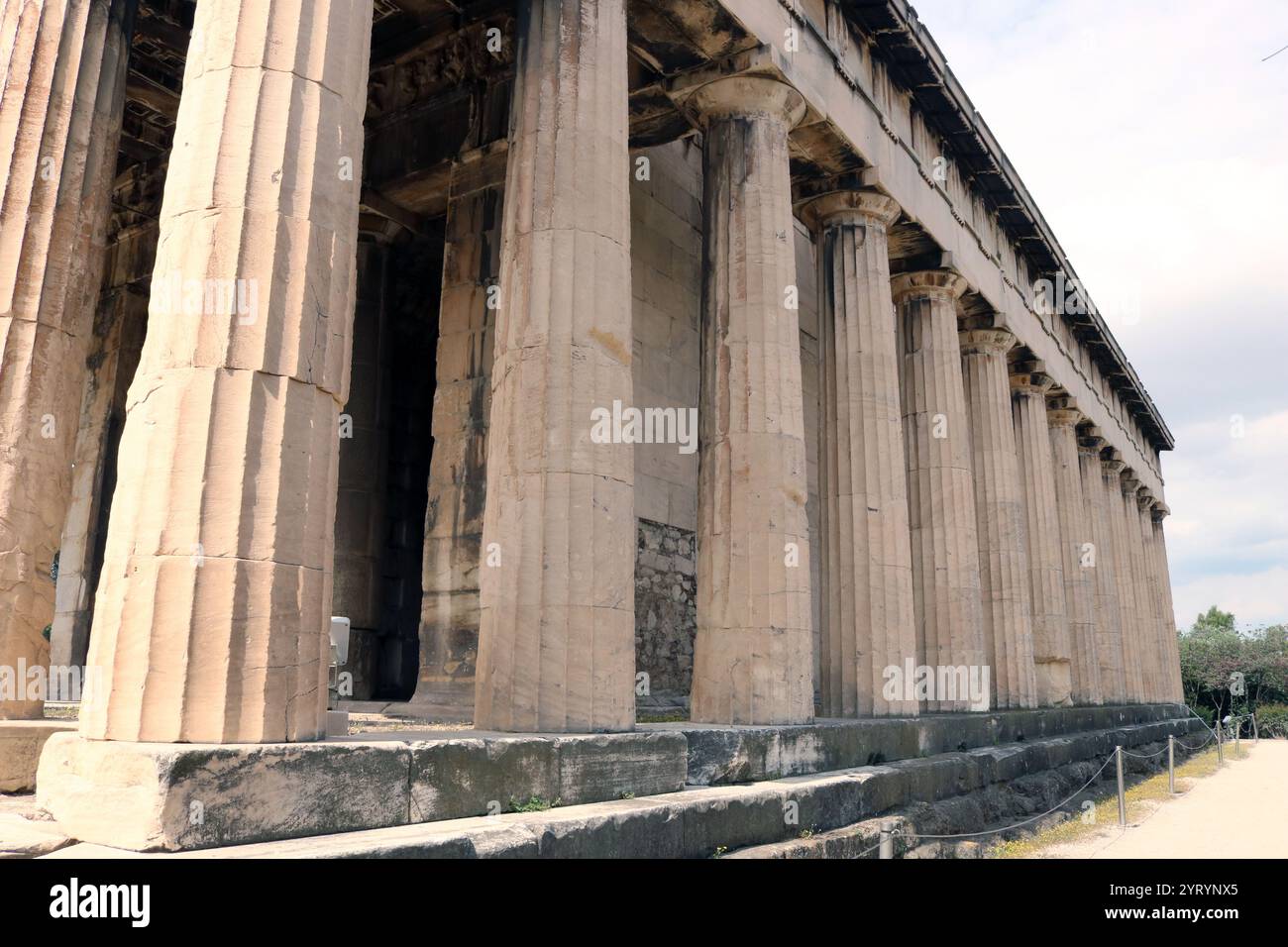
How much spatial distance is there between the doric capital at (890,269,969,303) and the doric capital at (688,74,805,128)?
21.7ft

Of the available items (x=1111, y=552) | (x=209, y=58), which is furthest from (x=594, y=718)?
(x=1111, y=552)

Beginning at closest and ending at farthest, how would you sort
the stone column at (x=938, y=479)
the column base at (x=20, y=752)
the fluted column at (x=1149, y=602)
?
the column base at (x=20, y=752)
the stone column at (x=938, y=479)
the fluted column at (x=1149, y=602)

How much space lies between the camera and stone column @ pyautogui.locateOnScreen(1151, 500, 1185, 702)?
40094 millimetres

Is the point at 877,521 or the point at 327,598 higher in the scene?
the point at 877,521

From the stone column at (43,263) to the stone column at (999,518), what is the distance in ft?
58.5

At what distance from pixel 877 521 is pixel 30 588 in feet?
37.0

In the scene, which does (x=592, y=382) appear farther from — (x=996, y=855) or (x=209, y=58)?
(x=996, y=855)

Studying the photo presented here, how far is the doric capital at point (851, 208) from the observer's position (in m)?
16.2

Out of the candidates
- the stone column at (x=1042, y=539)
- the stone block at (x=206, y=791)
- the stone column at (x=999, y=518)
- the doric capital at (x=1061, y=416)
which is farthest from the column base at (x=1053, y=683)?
the stone block at (x=206, y=791)

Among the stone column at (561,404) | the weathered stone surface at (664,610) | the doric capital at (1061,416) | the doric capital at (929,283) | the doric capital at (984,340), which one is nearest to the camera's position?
the stone column at (561,404)

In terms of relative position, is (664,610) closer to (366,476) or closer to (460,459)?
(460,459)

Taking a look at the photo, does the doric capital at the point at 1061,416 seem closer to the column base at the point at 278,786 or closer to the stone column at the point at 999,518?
the stone column at the point at 999,518

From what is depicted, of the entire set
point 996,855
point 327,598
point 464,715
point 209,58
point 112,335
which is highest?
point 112,335
